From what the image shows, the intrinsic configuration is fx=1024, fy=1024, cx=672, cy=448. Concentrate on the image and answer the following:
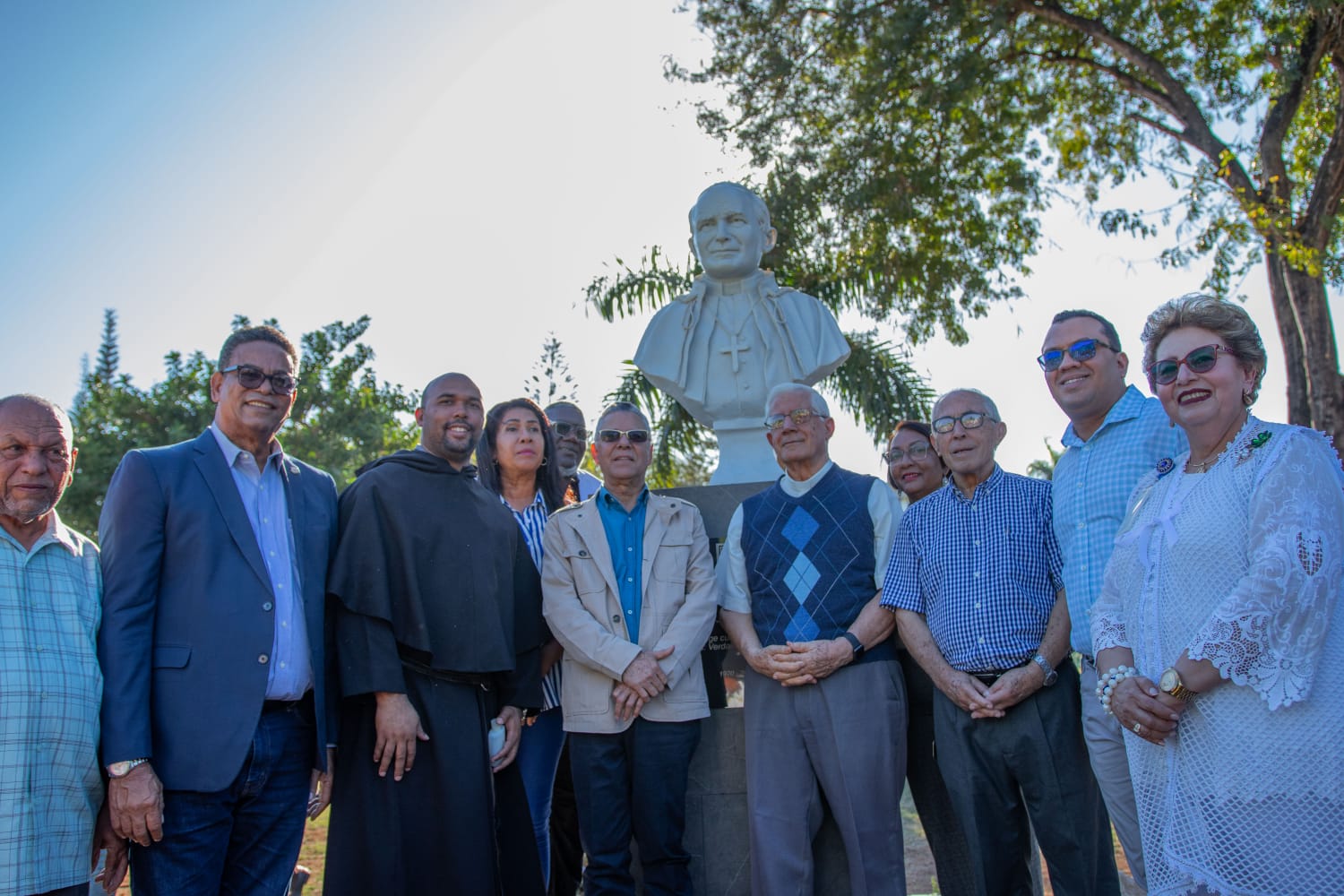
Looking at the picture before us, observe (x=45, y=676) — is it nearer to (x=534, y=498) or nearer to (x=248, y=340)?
(x=248, y=340)

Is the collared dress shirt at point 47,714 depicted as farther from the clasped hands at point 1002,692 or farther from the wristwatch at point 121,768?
the clasped hands at point 1002,692

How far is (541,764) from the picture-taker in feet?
13.3

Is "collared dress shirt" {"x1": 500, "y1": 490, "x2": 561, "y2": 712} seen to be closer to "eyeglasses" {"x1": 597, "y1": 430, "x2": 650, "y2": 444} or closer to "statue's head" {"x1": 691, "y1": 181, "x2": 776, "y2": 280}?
"eyeglasses" {"x1": 597, "y1": 430, "x2": 650, "y2": 444}

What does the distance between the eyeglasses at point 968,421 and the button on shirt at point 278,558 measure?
230 centimetres

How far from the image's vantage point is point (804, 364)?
5539 millimetres

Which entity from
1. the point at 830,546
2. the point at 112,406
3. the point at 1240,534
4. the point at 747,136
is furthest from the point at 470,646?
the point at 112,406

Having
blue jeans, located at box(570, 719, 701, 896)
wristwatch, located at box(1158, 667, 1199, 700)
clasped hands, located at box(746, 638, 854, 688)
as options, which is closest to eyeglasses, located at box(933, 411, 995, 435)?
clasped hands, located at box(746, 638, 854, 688)

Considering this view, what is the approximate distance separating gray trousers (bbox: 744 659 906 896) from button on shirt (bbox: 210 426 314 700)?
64.5 inches

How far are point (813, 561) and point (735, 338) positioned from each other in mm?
2185

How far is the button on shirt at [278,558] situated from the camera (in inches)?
123

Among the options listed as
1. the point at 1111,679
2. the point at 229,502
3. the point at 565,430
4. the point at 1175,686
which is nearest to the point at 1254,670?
the point at 1175,686

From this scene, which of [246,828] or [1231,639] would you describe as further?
[246,828]

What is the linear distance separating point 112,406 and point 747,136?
1019 centimetres

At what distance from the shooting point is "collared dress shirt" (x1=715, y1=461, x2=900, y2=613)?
152 inches
